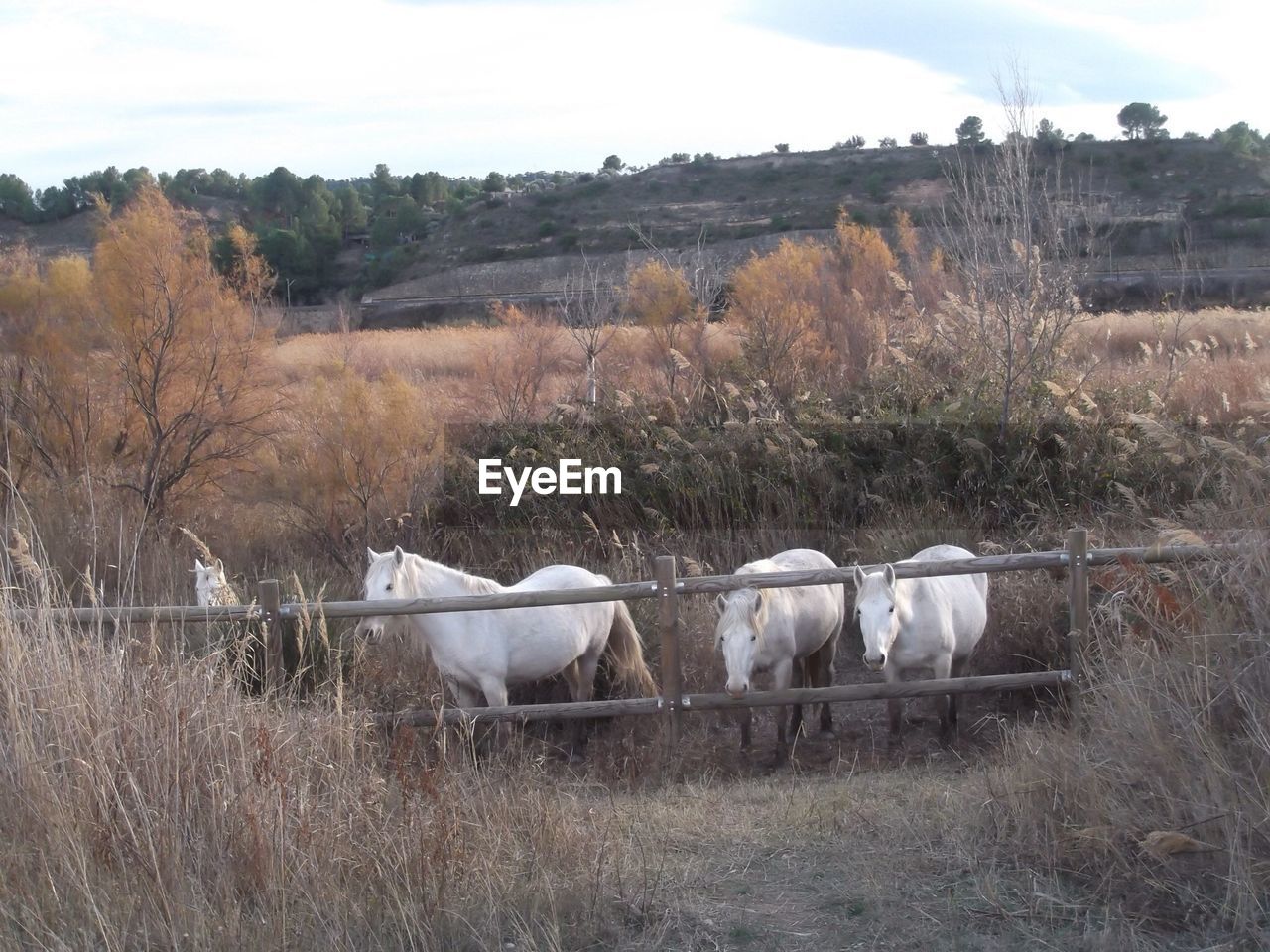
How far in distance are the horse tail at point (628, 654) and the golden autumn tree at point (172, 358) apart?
7.18 meters

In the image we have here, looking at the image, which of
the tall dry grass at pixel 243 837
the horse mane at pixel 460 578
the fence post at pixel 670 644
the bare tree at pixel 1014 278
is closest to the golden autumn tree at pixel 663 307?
the bare tree at pixel 1014 278

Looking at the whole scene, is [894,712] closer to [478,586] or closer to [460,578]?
[478,586]

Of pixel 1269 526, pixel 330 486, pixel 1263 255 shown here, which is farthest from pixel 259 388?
pixel 1263 255

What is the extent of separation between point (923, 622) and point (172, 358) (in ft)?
32.8

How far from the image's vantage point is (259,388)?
14.6m

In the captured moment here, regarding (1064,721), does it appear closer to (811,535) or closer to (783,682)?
(783,682)

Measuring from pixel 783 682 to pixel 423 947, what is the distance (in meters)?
4.71

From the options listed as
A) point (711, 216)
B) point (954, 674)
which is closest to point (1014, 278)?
point (954, 674)

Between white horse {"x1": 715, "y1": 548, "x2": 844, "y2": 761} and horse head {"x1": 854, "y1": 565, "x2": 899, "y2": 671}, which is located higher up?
horse head {"x1": 854, "y1": 565, "x2": 899, "y2": 671}

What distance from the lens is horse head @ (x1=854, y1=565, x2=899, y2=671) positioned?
698 centimetres

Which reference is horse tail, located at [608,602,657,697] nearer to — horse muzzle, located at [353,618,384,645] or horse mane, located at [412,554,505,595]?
horse mane, located at [412,554,505,595]

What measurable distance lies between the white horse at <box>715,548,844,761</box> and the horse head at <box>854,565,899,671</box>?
70cm

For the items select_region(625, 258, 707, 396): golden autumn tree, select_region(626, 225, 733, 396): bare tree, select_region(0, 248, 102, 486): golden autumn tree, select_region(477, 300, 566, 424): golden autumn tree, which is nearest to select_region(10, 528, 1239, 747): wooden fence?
select_region(477, 300, 566, 424): golden autumn tree

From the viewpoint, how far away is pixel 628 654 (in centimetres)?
850
